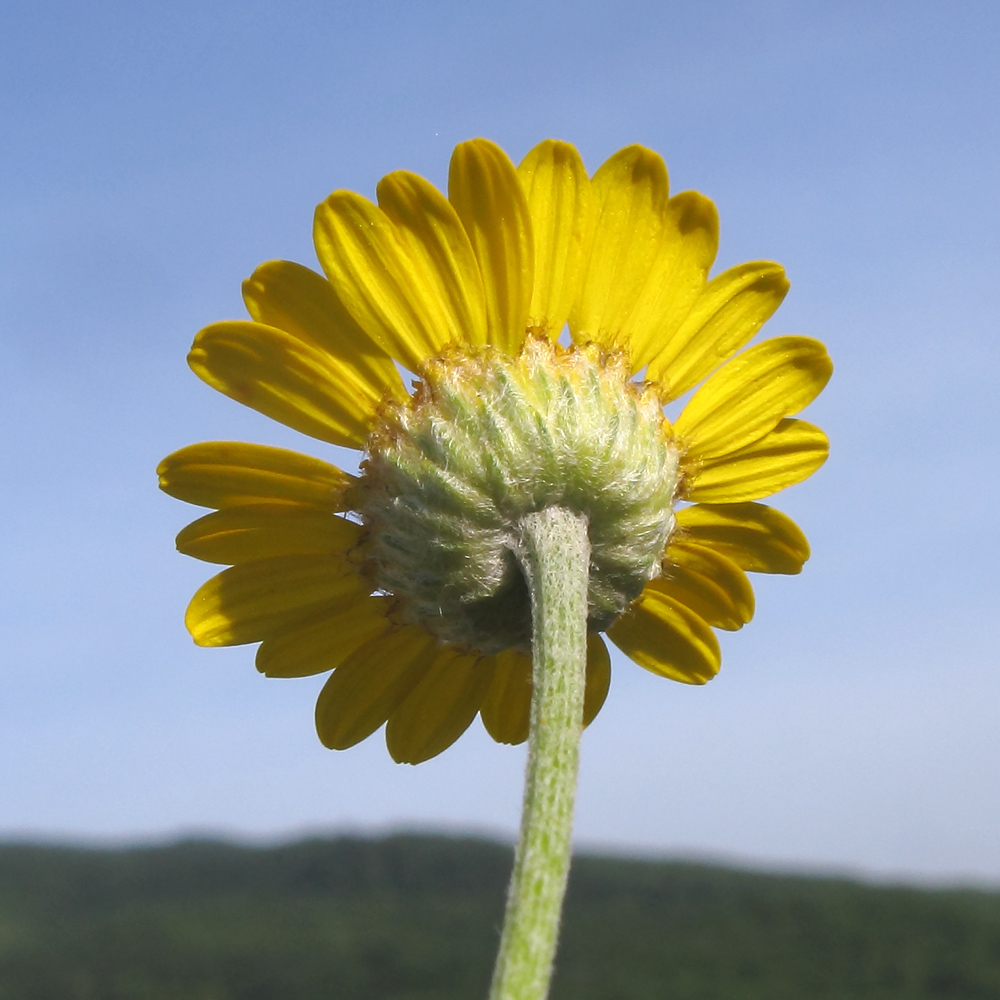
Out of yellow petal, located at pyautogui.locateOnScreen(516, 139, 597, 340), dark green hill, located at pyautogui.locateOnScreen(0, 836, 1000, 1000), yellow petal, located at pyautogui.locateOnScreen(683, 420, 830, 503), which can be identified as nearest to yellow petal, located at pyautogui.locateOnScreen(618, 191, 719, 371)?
yellow petal, located at pyautogui.locateOnScreen(516, 139, 597, 340)

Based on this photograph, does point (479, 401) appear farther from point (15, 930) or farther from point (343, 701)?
point (15, 930)

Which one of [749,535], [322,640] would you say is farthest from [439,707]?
[749,535]

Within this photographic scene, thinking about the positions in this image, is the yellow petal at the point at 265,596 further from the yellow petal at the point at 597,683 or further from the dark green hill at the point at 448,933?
the dark green hill at the point at 448,933

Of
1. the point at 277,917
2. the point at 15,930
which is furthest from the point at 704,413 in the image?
the point at 15,930

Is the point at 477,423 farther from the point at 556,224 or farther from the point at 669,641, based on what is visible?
the point at 669,641

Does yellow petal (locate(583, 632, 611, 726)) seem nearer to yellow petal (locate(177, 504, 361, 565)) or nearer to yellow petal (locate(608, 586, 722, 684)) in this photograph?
yellow petal (locate(608, 586, 722, 684))

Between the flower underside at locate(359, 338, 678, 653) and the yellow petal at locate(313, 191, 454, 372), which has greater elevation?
the yellow petal at locate(313, 191, 454, 372)

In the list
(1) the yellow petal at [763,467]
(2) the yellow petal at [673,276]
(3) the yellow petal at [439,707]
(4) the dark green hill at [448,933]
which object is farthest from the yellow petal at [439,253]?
(4) the dark green hill at [448,933]

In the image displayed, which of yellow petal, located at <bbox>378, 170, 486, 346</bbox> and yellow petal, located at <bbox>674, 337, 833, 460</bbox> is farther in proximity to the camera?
yellow petal, located at <bbox>674, 337, 833, 460</bbox>

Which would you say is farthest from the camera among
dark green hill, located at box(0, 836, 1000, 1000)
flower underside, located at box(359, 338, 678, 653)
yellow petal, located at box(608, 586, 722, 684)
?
dark green hill, located at box(0, 836, 1000, 1000)
